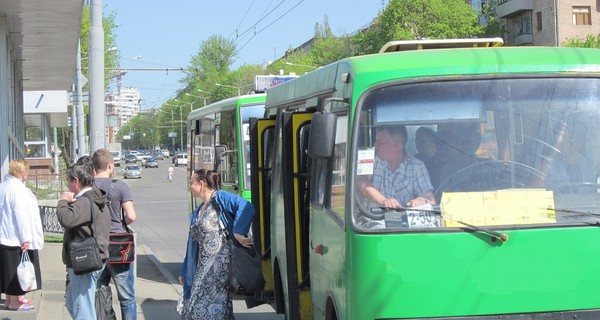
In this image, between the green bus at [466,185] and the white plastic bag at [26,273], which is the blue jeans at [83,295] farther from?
the green bus at [466,185]

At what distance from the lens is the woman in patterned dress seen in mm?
7910

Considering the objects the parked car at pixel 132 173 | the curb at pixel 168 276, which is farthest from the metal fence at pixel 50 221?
the parked car at pixel 132 173

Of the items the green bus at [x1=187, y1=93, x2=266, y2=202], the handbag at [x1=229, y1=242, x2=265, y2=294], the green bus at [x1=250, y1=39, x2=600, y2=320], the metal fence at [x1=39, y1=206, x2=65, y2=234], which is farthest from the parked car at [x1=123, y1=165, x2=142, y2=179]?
the green bus at [x1=250, y1=39, x2=600, y2=320]

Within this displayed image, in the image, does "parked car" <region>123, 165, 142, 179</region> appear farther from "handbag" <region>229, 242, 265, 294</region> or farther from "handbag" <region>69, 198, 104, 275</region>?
"handbag" <region>69, 198, 104, 275</region>

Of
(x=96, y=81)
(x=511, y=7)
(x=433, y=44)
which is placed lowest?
(x=433, y=44)

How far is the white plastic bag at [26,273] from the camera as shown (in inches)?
369

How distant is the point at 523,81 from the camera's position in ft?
19.6

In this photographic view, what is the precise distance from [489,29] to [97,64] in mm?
66188

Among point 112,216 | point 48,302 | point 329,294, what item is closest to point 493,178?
point 329,294

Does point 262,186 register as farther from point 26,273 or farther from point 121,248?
point 26,273

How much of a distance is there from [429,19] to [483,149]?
3005 inches

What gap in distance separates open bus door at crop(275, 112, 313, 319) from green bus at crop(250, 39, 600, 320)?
1246 mm

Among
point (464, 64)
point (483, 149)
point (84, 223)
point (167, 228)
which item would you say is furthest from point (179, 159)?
point (483, 149)

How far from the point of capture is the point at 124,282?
8516mm
